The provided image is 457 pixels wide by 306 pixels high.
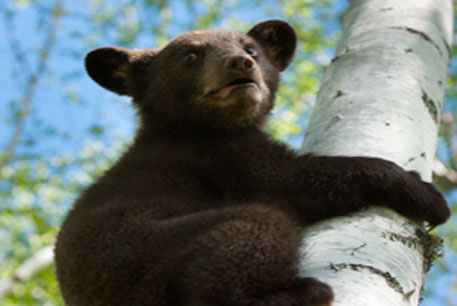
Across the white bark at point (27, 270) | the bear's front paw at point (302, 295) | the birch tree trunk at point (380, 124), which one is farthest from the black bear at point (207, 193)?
the white bark at point (27, 270)

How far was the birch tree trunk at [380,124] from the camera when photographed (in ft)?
9.69

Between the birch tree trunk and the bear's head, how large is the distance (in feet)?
2.55

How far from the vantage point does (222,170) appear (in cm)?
450

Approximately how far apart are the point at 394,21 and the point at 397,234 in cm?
264

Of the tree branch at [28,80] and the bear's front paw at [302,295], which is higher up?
the tree branch at [28,80]

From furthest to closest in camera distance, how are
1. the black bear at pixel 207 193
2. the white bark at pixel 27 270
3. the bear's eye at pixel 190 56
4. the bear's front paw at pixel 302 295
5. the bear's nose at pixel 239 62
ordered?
1. the white bark at pixel 27 270
2. the bear's eye at pixel 190 56
3. the bear's nose at pixel 239 62
4. the black bear at pixel 207 193
5. the bear's front paw at pixel 302 295

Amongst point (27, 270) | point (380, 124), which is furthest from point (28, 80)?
point (380, 124)

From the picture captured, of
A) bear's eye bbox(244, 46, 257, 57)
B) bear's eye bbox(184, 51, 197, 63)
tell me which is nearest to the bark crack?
bear's eye bbox(184, 51, 197, 63)

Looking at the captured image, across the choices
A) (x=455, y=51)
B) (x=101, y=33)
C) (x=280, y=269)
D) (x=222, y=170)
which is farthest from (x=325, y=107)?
(x=101, y=33)

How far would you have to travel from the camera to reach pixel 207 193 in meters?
4.33

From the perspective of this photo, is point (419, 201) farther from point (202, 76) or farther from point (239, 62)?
point (202, 76)

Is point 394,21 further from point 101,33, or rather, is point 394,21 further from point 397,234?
point 101,33

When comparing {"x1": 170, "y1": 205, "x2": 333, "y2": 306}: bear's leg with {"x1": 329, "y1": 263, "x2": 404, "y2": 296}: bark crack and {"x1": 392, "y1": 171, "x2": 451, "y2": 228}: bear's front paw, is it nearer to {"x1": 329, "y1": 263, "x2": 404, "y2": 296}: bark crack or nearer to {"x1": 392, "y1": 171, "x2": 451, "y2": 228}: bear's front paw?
{"x1": 329, "y1": 263, "x2": 404, "y2": 296}: bark crack

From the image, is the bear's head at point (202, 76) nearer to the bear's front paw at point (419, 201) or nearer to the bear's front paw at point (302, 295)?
the bear's front paw at point (419, 201)
